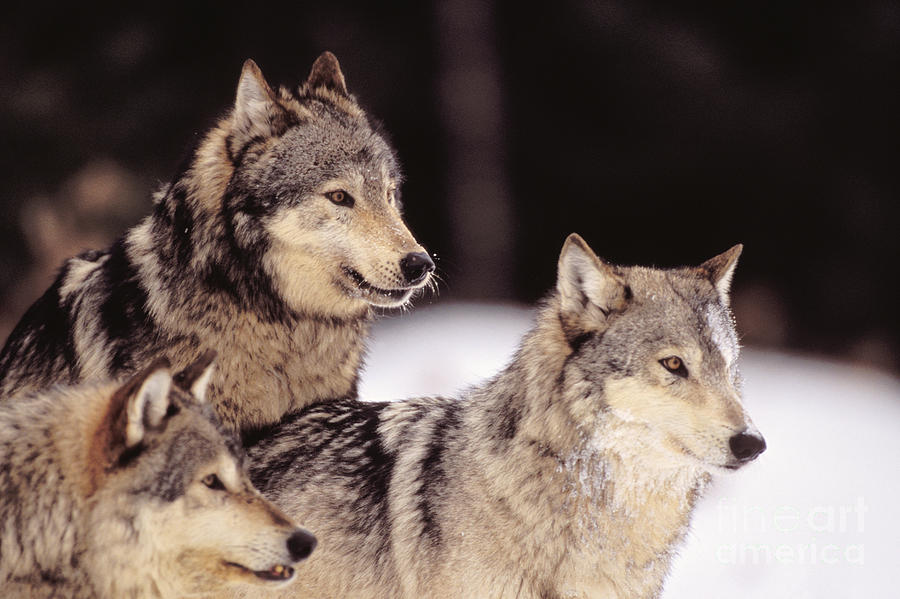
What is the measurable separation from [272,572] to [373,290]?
1.63 metres

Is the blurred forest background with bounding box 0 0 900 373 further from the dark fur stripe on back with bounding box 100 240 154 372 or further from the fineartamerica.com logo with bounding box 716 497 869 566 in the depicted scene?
the dark fur stripe on back with bounding box 100 240 154 372

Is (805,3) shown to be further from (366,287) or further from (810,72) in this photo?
(366,287)

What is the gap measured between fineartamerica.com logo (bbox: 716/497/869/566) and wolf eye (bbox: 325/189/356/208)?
329 cm

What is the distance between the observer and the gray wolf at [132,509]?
11.0 ft

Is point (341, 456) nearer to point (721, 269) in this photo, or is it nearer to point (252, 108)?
point (252, 108)

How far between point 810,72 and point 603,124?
91.1 inches

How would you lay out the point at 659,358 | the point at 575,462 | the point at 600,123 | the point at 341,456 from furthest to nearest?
the point at 600,123 < the point at 341,456 < the point at 575,462 < the point at 659,358

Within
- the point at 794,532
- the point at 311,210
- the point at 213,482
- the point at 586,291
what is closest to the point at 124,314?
the point at 311,210

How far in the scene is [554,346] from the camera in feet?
13.8

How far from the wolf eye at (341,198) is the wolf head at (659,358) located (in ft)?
3.97

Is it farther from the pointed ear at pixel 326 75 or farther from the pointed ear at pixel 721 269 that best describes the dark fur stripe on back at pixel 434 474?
the pointed ear at pixel 326 75

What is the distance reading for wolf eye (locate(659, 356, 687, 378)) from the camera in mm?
3930

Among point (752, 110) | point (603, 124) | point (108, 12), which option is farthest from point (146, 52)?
point (752, 110)

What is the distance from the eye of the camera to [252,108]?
4777 mm
